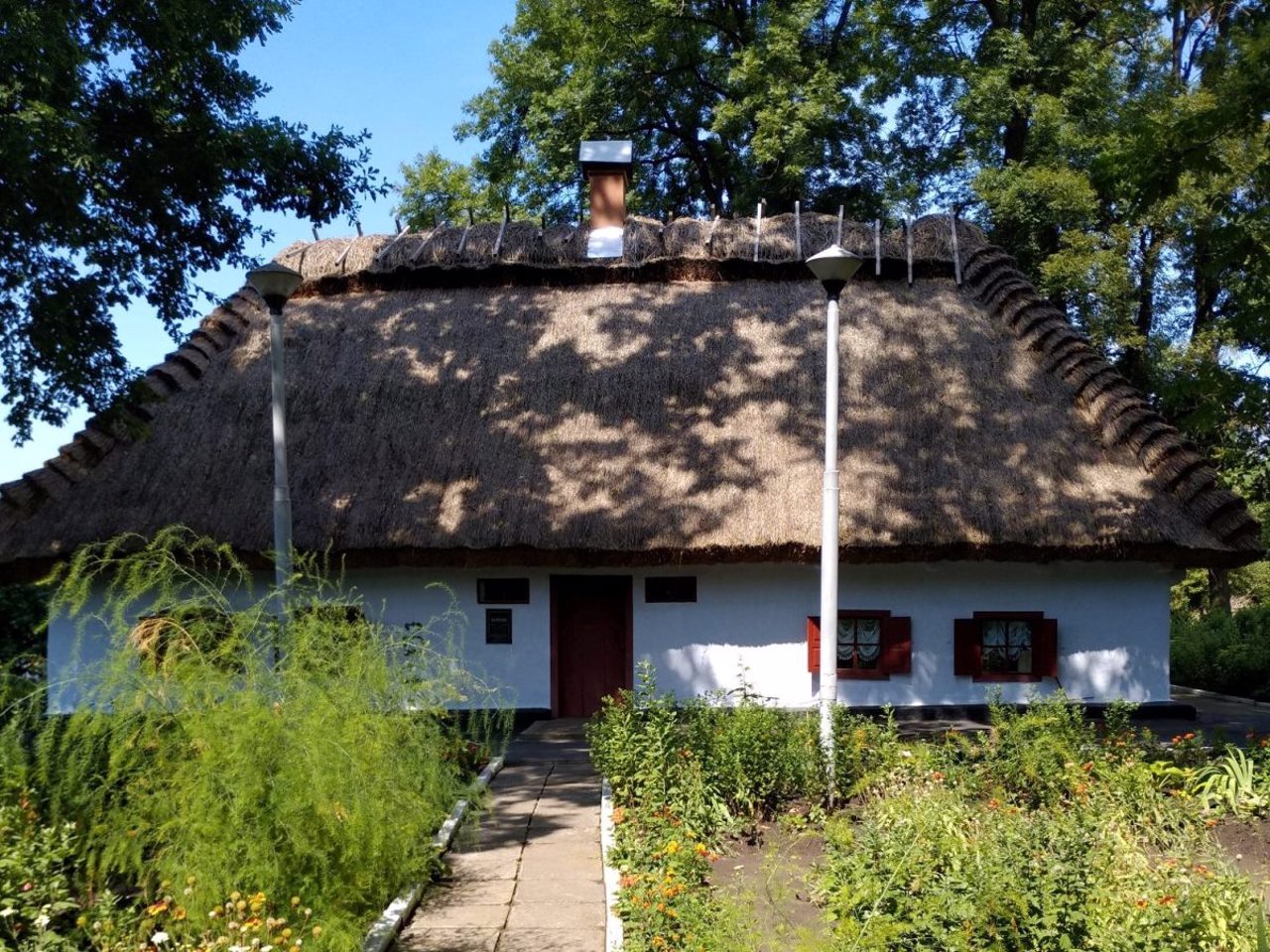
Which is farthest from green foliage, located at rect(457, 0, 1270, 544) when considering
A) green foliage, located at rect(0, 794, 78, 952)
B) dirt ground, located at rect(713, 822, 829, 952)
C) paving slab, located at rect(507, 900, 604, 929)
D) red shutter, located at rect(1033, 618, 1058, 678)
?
green foliage, located at rect(0, 794, 78, 952)

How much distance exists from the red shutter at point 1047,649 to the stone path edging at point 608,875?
5534mm

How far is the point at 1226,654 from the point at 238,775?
46.6 feet

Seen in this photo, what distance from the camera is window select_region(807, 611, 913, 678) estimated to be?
445 inches

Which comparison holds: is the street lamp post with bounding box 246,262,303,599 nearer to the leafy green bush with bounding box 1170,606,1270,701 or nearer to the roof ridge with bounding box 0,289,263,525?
the roof ridge with bounding box 0,289,263,525

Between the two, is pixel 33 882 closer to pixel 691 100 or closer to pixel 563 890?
pixel 563 890

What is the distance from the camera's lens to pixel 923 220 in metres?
15.0

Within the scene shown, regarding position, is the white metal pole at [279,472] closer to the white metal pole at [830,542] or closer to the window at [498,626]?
the window at [498,626]

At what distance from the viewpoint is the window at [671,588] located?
11547mm

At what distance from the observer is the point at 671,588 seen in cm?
1160

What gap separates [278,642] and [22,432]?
18.5 feet

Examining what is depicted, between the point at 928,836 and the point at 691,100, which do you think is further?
the point at 691,100

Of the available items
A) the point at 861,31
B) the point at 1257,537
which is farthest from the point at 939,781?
the point at 861,31

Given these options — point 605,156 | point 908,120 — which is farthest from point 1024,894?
point 908,120

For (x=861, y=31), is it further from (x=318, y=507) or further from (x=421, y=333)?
(x=318, y=507)
